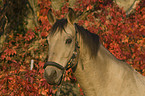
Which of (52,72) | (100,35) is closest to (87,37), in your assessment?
(52,72)

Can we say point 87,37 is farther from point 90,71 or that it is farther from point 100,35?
point 100,35

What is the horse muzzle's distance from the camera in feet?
7.36

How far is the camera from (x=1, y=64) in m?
5.94

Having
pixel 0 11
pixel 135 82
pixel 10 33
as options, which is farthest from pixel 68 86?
pixel 135 82

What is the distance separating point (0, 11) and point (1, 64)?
180 cm

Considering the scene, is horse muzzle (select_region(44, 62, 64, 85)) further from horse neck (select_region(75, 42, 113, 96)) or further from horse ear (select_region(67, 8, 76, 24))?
horse ear (select_region(67, 8, 76, 24))

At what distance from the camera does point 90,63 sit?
2.47m

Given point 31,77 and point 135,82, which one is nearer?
point 135,82

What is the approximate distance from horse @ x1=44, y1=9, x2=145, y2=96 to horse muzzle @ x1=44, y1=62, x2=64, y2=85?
0.20 ft

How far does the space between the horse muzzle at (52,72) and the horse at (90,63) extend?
0.06m

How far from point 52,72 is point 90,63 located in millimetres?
547

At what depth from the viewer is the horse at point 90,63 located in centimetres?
241

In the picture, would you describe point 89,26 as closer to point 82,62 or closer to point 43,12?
point 43,12

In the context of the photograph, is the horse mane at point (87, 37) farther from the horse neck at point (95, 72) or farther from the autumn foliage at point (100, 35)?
the autumn foliage at point (100, 35)
